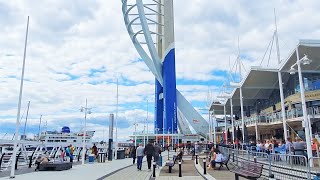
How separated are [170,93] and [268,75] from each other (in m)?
30.3

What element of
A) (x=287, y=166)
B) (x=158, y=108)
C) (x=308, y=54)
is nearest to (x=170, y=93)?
(x=158, y=108)

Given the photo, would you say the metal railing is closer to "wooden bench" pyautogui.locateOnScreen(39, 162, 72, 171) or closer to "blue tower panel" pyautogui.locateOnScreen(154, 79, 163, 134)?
"wooden bench" pyautogui.locateOnScreen(39, 162, 72, 171)

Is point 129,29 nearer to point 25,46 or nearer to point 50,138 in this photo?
point 50,138

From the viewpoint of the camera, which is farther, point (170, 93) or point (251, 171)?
point (170, 93)

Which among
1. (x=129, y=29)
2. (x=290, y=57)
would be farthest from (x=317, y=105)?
(x=129, y=29)

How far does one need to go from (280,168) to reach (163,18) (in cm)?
6104

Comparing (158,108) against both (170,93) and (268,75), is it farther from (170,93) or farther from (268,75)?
(268,75)

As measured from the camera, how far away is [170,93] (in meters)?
64.6

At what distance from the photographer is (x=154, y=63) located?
63000 mm

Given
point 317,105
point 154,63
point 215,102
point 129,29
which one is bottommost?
point 317,105

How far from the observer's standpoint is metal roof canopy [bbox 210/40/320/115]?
88.6 ft

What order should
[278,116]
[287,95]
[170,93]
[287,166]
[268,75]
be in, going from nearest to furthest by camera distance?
[287,166] → [278,116] → [268,75] → [287,95] → [170,93]

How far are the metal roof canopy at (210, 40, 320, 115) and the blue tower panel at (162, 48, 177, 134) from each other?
9696 millimetres

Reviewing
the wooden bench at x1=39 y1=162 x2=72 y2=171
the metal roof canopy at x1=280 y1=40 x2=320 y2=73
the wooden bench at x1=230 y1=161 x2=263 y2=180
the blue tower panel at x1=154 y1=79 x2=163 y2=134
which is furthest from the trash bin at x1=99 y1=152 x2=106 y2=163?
the blue tower panel at x1=154 y1=79 x2=163 y2=134
